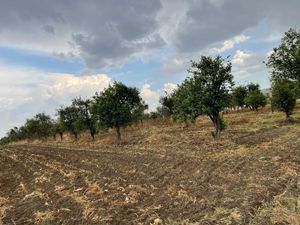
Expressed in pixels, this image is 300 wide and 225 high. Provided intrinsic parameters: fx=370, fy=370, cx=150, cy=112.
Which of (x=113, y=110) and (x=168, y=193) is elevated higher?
(x=113, y=110)

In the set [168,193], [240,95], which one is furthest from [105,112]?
[240,95]

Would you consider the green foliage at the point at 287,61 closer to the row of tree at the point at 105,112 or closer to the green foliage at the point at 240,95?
the row of tree at the point at 105,112

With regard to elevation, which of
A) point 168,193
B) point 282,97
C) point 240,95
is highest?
point 240,95

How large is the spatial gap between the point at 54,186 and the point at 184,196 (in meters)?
8.56

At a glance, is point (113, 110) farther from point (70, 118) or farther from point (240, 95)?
point (240, 95)

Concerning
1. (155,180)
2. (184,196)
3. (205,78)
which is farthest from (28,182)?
(205,78)

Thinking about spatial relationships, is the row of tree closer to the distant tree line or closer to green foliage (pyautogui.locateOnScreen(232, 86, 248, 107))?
the distant tree line

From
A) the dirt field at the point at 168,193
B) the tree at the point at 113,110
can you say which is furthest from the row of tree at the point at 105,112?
the dirt field at the point at 168,193

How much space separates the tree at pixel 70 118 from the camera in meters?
A: 76.4

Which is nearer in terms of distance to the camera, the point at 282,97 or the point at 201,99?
the point at 201,99

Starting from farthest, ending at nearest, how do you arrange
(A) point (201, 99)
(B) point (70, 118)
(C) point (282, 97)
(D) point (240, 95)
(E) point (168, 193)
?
1. (D) point (240, 95)
2. (B) point (70, 118)
3. (C) point (282, 97)
4. (A) point (201, 99)
5. (E) point (168, 193)

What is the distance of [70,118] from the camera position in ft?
263

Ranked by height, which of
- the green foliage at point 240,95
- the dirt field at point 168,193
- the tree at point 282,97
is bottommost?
the dirt field at point 168,193

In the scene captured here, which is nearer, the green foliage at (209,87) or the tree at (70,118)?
the green foliage at (209,87)
